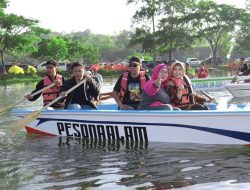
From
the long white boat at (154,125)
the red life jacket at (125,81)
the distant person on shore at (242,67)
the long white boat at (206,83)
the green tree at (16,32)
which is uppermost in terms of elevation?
the green tree at (16,32)

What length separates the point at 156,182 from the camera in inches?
216

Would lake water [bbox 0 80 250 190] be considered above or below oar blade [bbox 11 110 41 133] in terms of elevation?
below

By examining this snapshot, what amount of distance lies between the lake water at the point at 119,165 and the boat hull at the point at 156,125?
0.15 m

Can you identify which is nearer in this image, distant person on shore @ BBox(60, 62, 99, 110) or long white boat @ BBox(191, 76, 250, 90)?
distant person on shore @ BBox(60, 62, 99, 110)

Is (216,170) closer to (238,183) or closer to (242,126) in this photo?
(238,183)

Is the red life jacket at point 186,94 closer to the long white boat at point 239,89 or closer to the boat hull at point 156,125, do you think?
the boat hull at point 156,125

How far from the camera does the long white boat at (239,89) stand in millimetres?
16500

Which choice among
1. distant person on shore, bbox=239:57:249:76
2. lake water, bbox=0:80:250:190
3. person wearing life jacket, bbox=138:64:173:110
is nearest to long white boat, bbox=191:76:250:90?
distant person on shore, bbox=239:57:249:76

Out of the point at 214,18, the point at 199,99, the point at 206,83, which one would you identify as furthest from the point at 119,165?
the point at 214,18

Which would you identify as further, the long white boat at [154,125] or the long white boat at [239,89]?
the long white boat at [239,89]

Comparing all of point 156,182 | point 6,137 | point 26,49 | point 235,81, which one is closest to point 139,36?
point 26,49

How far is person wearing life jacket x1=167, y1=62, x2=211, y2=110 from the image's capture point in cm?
775

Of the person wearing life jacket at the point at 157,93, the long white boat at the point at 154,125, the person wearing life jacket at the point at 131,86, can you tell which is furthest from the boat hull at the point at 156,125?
the person wearing life jacket at the point at 131,86

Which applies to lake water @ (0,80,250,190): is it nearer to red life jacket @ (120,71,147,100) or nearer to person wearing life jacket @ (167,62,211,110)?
person wearing life jacket @ (167,62,211,110)
